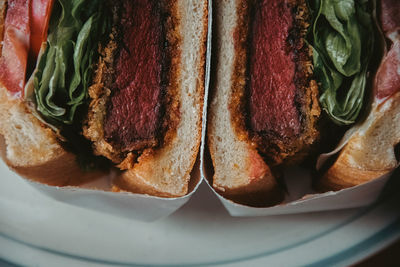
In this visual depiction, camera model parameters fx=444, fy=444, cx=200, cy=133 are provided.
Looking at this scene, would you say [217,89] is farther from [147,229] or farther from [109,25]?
[147,229]

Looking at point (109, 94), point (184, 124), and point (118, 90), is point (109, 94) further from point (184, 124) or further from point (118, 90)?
point (184, 124)

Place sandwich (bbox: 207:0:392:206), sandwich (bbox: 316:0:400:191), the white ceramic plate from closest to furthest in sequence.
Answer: sandwich (bbox: 316:0:400:191) < sandwich (bbox: 207:0:392:206) < the white ceramic plate

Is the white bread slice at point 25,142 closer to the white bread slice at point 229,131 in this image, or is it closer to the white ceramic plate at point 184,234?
the white ceramic plate at point 184,234

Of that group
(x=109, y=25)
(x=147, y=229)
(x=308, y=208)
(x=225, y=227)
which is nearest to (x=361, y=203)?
(x=308, y=208)

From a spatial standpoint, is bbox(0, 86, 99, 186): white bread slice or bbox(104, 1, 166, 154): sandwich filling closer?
bbox(0, 86, 99, 186): white bread slice

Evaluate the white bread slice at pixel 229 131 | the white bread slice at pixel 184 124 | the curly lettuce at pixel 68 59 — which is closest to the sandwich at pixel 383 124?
the white bread slice at pixel 229 131

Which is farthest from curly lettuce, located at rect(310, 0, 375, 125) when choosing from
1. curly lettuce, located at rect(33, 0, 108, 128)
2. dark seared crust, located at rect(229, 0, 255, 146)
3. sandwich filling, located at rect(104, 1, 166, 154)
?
curly lettuce, located at rect(33, 0, 108, 128)

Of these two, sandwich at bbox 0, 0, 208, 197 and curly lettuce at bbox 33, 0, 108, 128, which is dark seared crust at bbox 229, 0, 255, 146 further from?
curly lettuce at bbox 33, 0, 108, 128

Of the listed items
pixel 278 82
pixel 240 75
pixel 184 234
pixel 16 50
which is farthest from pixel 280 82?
pixel 16 50
